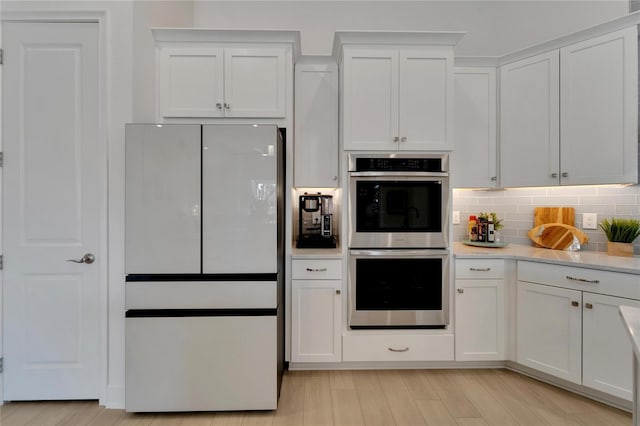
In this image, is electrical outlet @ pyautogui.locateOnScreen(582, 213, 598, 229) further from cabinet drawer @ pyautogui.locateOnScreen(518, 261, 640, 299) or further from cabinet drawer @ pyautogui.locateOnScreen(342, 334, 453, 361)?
cabinet drawer @ pyautogui.locateOnScreen(342, 334, 453, 361)

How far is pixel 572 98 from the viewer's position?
246cm

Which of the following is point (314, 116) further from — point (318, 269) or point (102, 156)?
point (102, 156)

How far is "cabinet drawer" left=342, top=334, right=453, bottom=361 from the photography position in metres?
2.45

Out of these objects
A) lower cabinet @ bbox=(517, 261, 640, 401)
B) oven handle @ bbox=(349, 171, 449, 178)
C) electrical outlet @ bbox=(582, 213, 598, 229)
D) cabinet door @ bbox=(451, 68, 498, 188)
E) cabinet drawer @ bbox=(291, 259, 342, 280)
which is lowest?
lower cabinet @ bbox=(517, 261, 640, 401)

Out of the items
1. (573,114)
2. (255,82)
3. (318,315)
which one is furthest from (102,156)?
(573,114)

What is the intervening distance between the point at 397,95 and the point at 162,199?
1786mm

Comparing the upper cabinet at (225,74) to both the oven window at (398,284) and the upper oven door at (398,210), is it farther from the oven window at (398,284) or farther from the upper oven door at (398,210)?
the oven window at (398,284)

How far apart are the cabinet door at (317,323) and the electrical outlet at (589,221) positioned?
2094 mm

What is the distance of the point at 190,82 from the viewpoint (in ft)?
7.81

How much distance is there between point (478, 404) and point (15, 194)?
3.26m

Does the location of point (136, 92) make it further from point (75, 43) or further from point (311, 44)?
point (311, 44)

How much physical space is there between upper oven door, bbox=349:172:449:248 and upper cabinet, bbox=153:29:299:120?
2.87 feet

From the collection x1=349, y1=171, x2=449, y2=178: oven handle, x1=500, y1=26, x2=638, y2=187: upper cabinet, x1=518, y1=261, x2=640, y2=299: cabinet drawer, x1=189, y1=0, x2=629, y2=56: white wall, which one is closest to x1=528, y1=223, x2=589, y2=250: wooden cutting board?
x1=500, y1=26, x2=638, y2=187: upper cabinet

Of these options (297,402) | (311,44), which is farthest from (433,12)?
(297,402)
